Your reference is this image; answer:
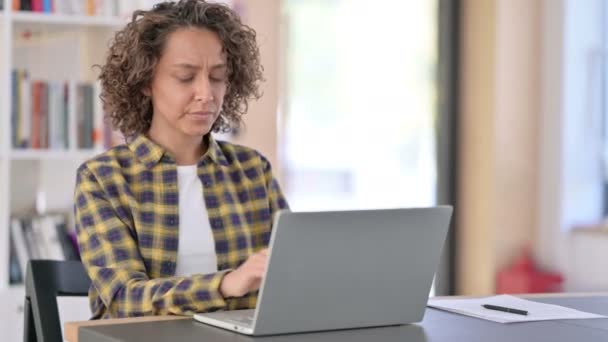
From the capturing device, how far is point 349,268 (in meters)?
1.64

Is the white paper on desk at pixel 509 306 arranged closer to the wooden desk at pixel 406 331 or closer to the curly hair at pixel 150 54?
the wooden desk at pixel 406 331

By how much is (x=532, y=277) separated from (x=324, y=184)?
1.68m

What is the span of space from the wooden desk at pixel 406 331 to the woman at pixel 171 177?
128 millimetres

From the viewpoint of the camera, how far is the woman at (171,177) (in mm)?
1945

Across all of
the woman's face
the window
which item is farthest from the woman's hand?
the window

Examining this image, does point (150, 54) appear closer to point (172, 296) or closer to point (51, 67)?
point (172, 296)

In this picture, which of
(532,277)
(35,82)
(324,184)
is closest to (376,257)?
(35,82)

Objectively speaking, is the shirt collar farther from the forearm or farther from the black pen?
the black pen

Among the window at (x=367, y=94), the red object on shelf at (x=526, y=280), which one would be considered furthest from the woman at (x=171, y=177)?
the window at (x=367, y=94)

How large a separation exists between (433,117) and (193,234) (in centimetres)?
317

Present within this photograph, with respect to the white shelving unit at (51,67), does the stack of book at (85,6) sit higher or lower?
higher

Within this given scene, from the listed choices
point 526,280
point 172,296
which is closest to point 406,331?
point 172,296

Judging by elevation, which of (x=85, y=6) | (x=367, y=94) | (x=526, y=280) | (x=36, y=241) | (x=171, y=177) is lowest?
(x=526, y=280)

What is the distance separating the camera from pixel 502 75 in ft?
15.8
